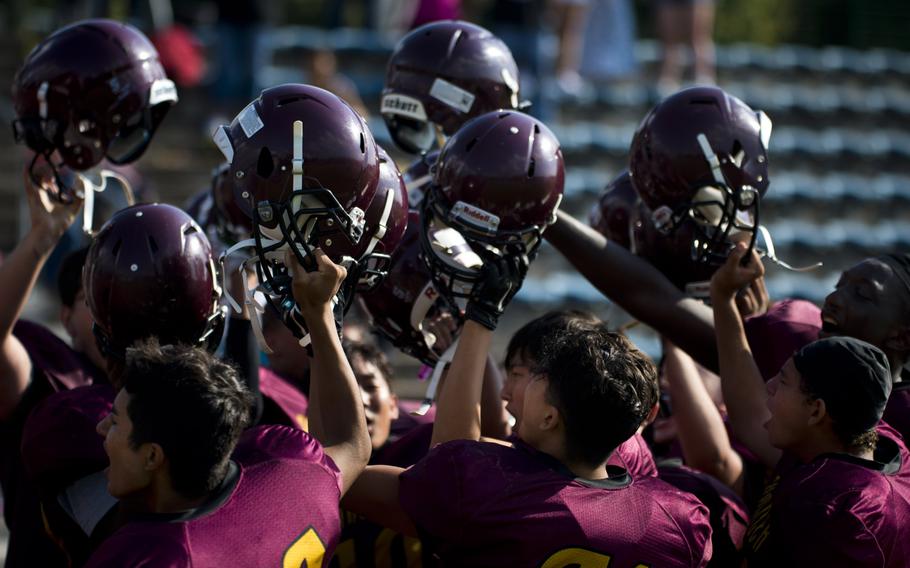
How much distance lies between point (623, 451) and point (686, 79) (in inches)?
364

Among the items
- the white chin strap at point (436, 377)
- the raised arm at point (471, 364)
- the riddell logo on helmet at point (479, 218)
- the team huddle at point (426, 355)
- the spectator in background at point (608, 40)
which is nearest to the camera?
the team huddle at point (426, 355)

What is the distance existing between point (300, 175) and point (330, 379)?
0.49 meters

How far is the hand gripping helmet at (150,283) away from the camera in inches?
123

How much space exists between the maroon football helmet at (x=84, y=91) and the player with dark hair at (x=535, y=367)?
56.6 inches

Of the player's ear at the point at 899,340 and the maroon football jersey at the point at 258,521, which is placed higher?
the player's ear at the point at 899,340

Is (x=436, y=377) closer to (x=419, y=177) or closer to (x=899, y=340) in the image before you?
(x=419, y=177)

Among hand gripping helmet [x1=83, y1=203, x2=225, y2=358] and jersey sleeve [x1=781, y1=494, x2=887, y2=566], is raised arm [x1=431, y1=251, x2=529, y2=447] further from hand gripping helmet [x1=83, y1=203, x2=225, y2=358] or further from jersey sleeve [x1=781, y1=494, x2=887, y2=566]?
jersey sleeve [x1=781, y1=494, x2=887, y2=566]

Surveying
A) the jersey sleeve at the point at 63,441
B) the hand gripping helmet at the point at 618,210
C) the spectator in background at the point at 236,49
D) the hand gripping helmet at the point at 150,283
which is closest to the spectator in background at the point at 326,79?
the spectator in background at the point at 236,49

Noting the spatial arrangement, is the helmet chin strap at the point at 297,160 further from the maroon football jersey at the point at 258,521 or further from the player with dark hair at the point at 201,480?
the maroon football jersey at the point at 258,521

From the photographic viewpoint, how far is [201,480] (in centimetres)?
264

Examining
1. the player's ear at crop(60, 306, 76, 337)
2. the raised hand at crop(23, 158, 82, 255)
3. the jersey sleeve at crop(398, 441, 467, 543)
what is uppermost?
the raised hand at crop(23, 158, 82, 255)

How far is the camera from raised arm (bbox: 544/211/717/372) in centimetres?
363

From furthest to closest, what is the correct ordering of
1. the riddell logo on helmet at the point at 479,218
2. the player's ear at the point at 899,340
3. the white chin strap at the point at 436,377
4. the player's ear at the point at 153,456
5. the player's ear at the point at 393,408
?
the player's ear at the point at 393,408, the player's ear at the point at 899,340, the white chin strap at the point at 436,377, the riddell logo on helmet at the point at 479,218, the player's ear at the point at 153,456

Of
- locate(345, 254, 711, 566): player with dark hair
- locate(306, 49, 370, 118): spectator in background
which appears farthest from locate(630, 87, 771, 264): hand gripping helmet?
locate(306, 49, 370, 118): spectator in background
